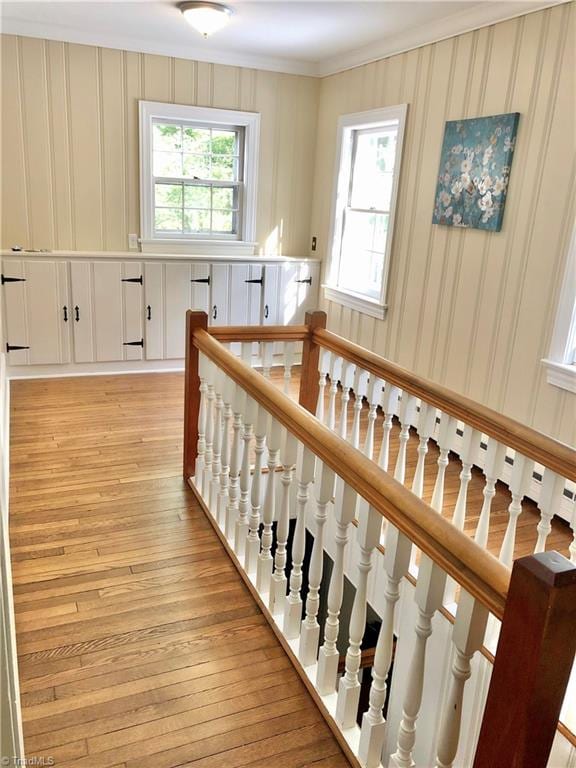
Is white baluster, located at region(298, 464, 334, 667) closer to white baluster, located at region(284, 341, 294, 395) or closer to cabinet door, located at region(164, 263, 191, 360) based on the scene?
white baluster, located at region(284, 341, 294, 395)

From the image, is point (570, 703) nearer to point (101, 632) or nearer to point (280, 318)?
point (101, 632)

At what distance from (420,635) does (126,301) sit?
426cm

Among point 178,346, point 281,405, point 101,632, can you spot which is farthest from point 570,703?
point 178,346

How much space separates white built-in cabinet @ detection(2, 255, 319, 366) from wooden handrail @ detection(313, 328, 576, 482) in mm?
2614

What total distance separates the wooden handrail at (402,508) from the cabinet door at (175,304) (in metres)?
3.24

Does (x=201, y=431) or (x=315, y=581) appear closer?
(x=315, y=581)

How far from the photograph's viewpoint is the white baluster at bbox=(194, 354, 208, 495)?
291 cm

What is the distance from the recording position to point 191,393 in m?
3.07

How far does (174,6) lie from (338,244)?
7.40ft

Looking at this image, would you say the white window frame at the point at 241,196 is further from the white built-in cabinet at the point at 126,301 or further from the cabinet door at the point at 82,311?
the cabinet door at the point at 82,311

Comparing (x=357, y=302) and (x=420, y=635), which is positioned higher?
(x=357, y=302)

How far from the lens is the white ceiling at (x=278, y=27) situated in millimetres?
3635

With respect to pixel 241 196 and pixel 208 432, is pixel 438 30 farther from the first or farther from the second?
pixel 208 432

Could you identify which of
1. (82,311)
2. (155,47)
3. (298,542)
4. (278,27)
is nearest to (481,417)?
(298,542)
